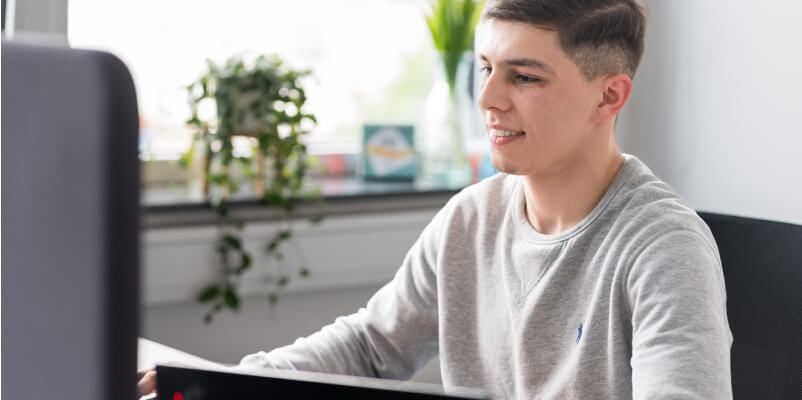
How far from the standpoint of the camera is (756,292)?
1192 mm

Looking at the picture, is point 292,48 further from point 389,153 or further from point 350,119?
point 389,153

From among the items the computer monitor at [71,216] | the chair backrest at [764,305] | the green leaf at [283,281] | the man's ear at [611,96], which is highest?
the man's ear at [611,96]

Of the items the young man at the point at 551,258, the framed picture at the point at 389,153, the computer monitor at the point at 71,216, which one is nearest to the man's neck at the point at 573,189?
the young man at the point at 551,258

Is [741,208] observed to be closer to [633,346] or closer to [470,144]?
[470,144]

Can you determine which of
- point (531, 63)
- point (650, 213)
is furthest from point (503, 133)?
point (650, 213)

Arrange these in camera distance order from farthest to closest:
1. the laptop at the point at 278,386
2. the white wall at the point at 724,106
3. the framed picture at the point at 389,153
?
the framed picture at the point at 389,153 → the white wall at the point at 724,106 → the laptop at the point at 278,386

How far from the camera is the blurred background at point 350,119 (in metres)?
2.40

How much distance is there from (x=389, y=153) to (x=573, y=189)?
161cm

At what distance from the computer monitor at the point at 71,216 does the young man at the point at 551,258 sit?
779 mm

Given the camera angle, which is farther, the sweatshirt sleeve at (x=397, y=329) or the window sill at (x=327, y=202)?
the window sill at (x=327, y=202)

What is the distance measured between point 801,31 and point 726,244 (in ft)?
4.28

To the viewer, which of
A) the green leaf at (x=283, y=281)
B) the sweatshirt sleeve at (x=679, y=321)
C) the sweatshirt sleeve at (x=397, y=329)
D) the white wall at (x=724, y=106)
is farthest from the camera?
the green leaf at (x=283, y=281)

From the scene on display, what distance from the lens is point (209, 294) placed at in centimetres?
241

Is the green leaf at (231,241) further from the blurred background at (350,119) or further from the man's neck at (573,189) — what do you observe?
the man's neck at (573,189)
